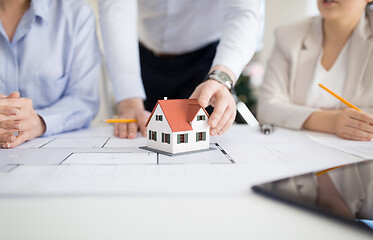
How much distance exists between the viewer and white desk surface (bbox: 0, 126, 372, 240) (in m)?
0.37

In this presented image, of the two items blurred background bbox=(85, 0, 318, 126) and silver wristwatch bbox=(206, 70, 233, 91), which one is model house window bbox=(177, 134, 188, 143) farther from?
blurred background bbox=(85, 0, 318, 126)

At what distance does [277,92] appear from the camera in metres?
1.34

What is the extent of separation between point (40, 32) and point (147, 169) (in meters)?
0.75

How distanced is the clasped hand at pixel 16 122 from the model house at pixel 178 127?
Result: 342mm

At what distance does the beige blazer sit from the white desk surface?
746 mm

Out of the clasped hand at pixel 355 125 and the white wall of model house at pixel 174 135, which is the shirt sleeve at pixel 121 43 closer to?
the white wall of model house at pixel 174 135

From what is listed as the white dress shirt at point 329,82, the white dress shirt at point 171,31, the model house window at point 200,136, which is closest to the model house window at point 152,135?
the model house window at point 200,136

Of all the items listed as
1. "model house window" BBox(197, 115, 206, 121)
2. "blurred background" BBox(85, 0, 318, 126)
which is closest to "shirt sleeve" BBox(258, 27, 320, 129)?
"model house window" BBox(197, 115, 206, 121)

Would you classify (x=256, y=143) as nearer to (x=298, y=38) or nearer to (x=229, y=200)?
(x=229, y=200)

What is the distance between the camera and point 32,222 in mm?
400

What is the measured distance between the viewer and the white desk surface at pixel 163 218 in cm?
37

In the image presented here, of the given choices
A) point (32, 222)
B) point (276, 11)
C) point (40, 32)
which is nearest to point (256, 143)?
point (32, 222)

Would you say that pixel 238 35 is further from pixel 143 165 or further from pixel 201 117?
pixel 143 165

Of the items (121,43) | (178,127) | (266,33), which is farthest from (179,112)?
Answer: (266,33)
